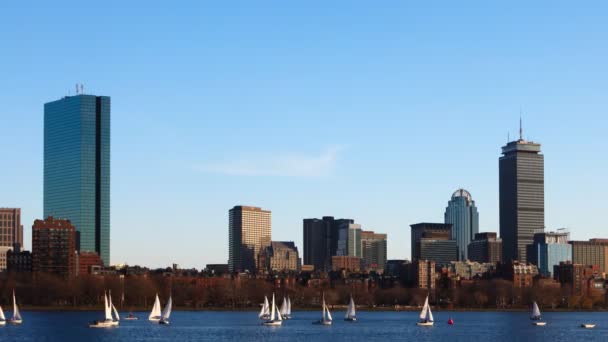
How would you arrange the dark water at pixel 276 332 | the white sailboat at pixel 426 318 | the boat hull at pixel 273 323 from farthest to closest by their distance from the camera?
the white sailboat at pixel 426 318, the boat hull at pixel 273 323, the dark water at pixel 276 332

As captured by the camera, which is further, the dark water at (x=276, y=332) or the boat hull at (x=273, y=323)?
the boat hull at (x=273, y=323)

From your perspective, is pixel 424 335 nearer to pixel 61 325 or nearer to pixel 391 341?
pixel 391 341

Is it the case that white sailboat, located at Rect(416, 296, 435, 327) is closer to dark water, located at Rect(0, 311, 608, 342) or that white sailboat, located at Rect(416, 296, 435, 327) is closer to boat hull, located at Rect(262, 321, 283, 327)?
dark water, located at Rect(0, 311, 608, 342)

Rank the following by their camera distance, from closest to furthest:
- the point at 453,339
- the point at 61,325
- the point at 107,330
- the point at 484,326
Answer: the point at 453,339
the point at 107,330
the point at 61,325
the point at 484,326

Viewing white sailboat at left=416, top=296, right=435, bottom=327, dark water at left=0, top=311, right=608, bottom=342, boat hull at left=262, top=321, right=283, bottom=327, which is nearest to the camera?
dark water at left=0, top=311, right=608, bottom=342

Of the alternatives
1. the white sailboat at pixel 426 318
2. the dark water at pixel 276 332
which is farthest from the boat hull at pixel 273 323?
the white sailboat at pixel 426 318

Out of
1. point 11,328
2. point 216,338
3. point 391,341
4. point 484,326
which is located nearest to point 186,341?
point 216,338

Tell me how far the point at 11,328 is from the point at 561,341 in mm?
68358

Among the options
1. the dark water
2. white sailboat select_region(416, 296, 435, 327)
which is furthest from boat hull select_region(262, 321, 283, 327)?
white sailboat select_region(416, 296, 435, 327)

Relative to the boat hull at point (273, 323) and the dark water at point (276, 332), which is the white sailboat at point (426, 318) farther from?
the boat hull at point (273, 323)

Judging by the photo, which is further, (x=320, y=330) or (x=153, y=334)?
(x=320, y=330)

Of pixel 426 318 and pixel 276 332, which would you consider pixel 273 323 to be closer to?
pixel 276 332

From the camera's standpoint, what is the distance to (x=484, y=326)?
197750mm

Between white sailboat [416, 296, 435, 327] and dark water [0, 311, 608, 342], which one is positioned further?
white sailboat [416, 296, 435, 327]
